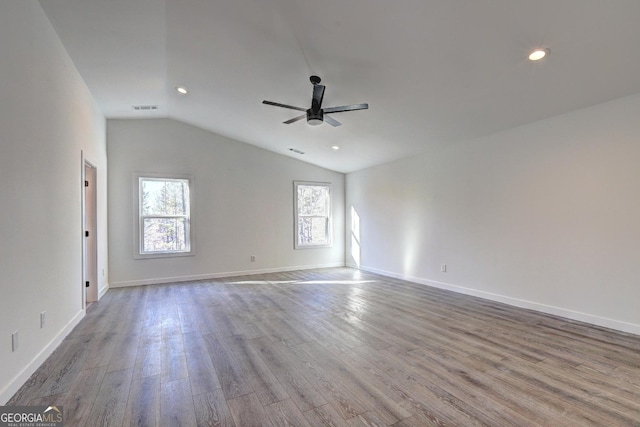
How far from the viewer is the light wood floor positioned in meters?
1.87

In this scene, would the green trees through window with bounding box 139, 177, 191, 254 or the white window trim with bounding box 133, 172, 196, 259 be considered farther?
the green trees through window with bounding box 139, 177, 191, 254

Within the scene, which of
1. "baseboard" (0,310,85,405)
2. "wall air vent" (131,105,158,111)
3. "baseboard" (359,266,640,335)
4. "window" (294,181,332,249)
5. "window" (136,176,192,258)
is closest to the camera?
"baseboard" (0,310,85,405)

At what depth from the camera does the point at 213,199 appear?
6.36 metres

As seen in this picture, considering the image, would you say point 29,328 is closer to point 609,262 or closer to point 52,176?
point 52,176

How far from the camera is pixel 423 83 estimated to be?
11.4 feet

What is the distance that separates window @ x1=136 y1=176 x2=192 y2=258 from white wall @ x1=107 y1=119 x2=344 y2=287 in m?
0.15

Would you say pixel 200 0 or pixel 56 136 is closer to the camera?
pixel 200 0

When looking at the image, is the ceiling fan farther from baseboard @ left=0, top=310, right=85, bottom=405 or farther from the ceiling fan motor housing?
baseboard @ left=0, top=310, right=85, bottom=405

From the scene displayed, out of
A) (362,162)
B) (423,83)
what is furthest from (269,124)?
(423,83)

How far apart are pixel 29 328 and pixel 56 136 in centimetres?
184

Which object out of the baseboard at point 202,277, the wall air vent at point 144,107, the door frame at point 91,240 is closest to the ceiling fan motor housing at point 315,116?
the wall air vent at point 144,107

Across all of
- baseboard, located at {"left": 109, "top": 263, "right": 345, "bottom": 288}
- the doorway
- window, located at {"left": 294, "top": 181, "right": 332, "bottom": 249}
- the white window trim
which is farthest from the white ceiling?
baseboard, located at {"left": 109, "top": 263, "right": 345, "bottom": 288}

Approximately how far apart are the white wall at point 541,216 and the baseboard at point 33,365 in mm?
5216

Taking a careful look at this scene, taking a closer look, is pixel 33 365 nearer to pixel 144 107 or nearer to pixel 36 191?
pixel 36 191
